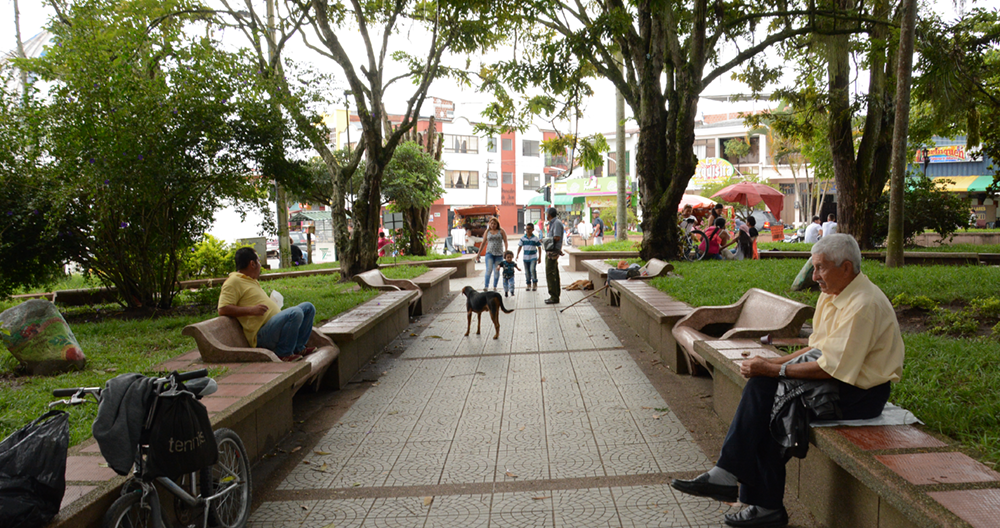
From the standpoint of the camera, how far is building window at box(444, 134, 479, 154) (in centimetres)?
5691

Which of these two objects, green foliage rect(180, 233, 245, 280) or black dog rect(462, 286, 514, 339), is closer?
black dog rect(462, 286, 514, 339)

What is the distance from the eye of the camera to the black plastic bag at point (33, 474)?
226 centimetres

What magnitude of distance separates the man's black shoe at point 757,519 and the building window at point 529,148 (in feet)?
192

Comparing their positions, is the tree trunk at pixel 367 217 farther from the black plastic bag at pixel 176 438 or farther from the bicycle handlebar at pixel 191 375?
the black plastic bag at pixel 176 438

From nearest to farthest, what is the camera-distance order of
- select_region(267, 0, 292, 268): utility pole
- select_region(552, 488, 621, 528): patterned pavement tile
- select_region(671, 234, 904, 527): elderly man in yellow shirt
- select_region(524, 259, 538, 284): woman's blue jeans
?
select_region(671, 234, 904, 527): elderly man in yellow shirt < select_region(552, 488, 621, 528): patterned pavement tile < select_region(267, 0, 292, 268): utility pole < select_region(524, 259, 538, 284): woman's blue jeans

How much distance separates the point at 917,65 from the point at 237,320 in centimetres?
1005

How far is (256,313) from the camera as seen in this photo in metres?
5.77

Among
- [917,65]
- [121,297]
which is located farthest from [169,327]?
[917,65]

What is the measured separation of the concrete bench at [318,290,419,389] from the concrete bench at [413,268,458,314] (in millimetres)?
1805

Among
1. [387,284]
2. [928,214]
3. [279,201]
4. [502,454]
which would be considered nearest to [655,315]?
[502,454]

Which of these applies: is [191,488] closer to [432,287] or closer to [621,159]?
[432,287]

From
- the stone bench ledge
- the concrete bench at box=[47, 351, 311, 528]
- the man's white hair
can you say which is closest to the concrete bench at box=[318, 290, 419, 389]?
the stone bench ledge

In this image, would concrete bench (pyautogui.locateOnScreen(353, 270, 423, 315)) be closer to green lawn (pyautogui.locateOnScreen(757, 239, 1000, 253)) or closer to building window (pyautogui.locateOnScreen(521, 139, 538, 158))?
green lawn (pyautogui.locateOnScreen(757, 239, 1000, 253))

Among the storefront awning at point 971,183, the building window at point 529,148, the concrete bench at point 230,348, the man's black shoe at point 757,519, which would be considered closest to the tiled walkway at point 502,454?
the man's black shoe at point 757,519
